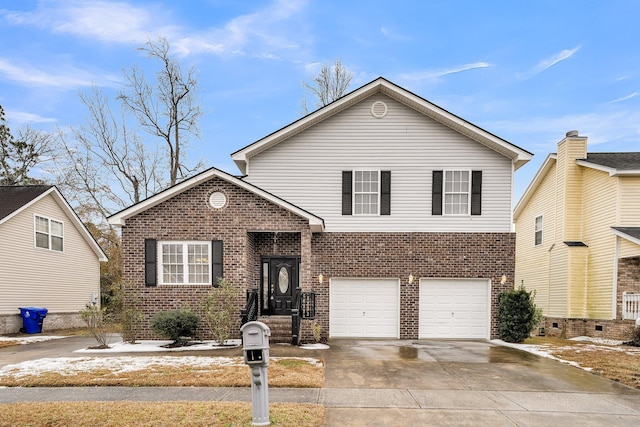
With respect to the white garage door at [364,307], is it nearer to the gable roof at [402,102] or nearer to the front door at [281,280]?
the front door at [281,280]

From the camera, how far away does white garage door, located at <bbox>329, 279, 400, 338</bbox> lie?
1290 cm

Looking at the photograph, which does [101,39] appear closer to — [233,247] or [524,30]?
[233,247]

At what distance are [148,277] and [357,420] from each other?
8687 millimetres

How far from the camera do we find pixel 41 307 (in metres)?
16.8

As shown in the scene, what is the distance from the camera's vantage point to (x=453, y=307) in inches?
510

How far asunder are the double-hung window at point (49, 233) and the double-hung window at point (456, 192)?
1738cm

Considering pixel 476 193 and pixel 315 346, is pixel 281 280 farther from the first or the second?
pixel 476 193

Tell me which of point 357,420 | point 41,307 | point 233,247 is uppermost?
point 233,247

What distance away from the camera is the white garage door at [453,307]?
12.9 metres

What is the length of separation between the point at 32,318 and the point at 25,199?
508 centimetres

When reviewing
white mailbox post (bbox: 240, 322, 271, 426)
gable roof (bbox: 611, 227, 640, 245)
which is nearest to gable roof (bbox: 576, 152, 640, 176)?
gable roof (bbox: 611, 227, 640, 245)

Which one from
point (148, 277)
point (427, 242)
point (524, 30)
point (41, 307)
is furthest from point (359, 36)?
point (41, 307)

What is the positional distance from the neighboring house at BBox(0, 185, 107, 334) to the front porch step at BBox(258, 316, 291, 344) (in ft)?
22.7

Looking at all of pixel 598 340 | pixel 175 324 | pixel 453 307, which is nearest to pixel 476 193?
pixel 453 307
